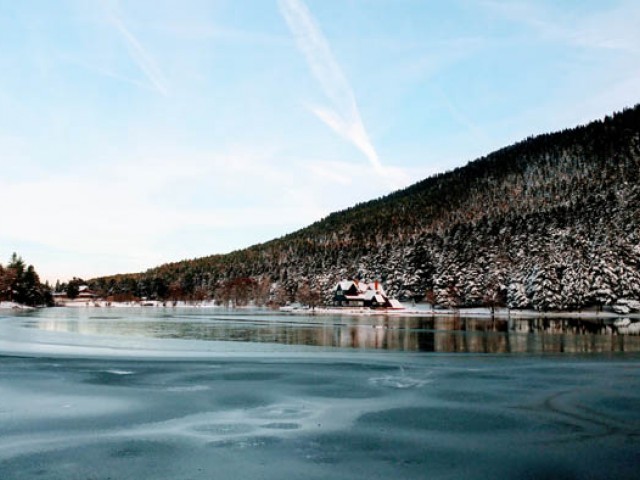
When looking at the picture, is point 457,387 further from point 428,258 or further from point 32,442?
point 428,258

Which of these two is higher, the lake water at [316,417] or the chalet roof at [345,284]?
the chalet roof at [345,284]

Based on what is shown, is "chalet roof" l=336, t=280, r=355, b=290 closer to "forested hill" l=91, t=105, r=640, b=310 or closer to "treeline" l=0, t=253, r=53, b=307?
"forested hill" l=91, t=105, r=640, b=310

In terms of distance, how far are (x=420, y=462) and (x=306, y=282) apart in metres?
166

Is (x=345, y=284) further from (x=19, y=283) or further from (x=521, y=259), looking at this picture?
(x=19, y=283)

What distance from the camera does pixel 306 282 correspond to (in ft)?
575

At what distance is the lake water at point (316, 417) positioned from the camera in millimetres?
9414

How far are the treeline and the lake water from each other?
115673mm

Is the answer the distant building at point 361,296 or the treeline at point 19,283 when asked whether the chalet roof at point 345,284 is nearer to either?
the distant building at point 361,296

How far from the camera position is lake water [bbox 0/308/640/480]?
30.9 feet

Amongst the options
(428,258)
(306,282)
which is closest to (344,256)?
(306,282)

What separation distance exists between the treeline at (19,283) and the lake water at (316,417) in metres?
116

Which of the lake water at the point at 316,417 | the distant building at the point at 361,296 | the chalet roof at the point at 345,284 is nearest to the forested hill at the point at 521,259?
the distant building at the point at 361,296

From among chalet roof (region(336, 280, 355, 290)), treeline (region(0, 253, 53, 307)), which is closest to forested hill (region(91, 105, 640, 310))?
chalet roof (region(336, 280, 355, 290))

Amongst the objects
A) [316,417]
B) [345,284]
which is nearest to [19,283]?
[345,284]
